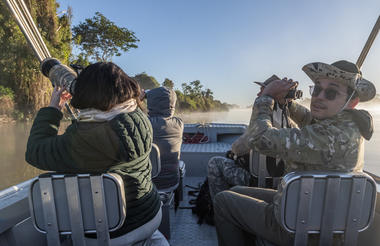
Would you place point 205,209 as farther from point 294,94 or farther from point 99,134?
point 99,134

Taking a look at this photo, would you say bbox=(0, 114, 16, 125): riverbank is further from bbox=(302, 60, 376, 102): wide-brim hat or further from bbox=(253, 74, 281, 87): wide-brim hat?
bbox=(302, 60, 376, 102): wide-brim hat

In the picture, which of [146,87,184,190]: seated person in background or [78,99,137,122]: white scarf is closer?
[78,99,137,122]: white scarf

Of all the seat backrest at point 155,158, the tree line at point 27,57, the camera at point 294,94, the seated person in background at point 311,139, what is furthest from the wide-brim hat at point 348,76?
the tree line at point 27,57

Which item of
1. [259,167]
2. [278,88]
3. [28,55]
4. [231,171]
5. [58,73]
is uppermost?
[28,55]

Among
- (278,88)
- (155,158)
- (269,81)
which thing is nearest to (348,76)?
(278,88)

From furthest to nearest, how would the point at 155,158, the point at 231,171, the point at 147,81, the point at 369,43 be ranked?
the point at 147,81, the point at 231,171, the point at 155,158, the point at 369,43

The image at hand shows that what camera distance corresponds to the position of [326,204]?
0.88 meters

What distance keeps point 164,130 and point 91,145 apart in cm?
116

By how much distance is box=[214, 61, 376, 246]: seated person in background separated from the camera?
3.10ft

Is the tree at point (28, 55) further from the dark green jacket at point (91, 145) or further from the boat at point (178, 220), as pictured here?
the dark green jacket at point (91, 145)

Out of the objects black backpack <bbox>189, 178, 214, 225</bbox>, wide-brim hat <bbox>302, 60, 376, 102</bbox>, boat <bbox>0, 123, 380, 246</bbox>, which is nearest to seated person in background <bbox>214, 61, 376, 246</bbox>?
wide-brim hat <bbox>302, 60, 376, 102</bbox>

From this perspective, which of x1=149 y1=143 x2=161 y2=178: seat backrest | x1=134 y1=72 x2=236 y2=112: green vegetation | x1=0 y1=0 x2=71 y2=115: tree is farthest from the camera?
x1=134 y1=72 x2=236 y2=112: green vegetation

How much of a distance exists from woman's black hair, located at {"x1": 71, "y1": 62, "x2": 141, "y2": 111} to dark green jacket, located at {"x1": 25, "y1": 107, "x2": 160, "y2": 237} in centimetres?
7

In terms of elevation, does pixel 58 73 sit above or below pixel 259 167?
above
